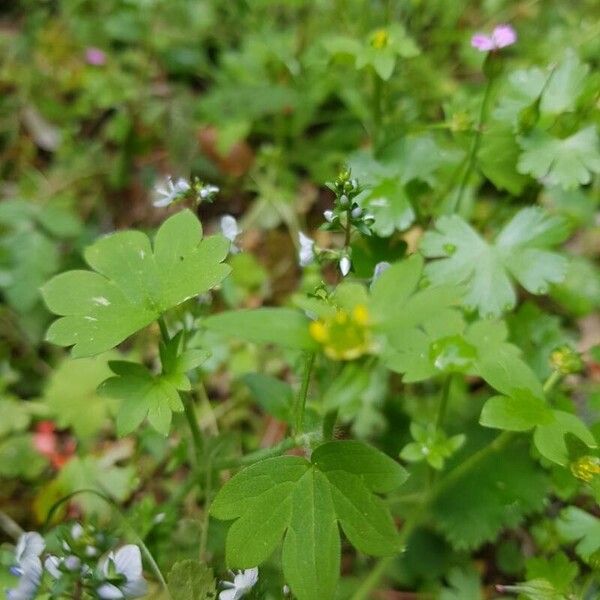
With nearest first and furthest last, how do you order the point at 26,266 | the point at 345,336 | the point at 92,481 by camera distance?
1. the point at 345,336
2. the point at 92,481
3. the point at 26,266

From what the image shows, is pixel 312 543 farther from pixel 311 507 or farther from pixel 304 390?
pixel 304 390

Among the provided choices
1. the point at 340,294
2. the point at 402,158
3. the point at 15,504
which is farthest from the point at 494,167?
the point at 15,504

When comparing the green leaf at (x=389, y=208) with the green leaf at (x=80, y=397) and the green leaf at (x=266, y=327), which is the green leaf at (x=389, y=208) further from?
the green leaf at (x=80, y=397)

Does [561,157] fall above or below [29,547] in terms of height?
above

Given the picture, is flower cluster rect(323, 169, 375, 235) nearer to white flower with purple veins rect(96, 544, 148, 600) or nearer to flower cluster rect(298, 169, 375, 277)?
flower cluster rect(298, 169, 375, 277)

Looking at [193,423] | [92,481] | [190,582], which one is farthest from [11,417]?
[190,582]

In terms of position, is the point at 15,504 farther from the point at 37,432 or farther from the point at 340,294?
the point at 340,294
